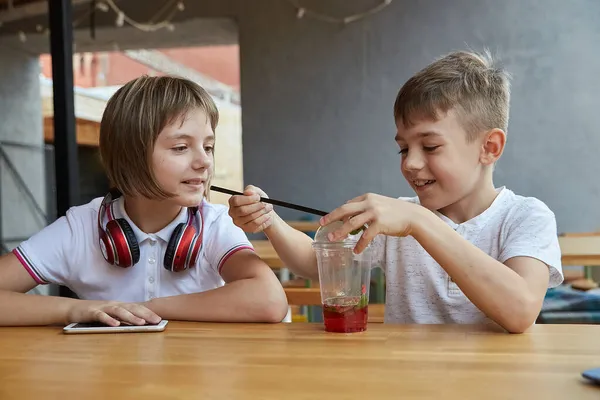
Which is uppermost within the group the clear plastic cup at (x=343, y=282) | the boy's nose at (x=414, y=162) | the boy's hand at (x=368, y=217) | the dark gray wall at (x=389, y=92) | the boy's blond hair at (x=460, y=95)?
the dark gray wall at (x=389, y=92)

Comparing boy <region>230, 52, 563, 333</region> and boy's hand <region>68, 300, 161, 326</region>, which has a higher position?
boy <region>230, 52, 563, 333</region>

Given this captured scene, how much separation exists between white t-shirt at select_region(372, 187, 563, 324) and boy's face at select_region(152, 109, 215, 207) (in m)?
0.46

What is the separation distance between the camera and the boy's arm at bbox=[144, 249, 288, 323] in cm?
134

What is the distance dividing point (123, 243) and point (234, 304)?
0.96 feet

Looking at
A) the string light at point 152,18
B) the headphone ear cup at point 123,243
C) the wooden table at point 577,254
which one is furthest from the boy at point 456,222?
the string light at point 152,18

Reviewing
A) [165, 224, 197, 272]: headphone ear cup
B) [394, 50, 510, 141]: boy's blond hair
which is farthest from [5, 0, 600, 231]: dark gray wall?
[165, 224, 197, 272]: headphone ear cup

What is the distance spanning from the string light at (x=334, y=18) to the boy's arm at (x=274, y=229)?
3706 millimetres

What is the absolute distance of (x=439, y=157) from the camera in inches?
56.3

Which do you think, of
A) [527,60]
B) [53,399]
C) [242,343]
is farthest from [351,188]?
[53,399]

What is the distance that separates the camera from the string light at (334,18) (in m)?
5.00

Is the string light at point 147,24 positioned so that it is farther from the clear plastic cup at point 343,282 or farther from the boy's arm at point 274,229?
the clear plastic cup at point 343,282

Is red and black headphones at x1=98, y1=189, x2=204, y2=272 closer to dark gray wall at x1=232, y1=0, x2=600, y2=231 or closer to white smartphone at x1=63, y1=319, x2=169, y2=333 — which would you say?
white smartphone at x1=63, y1=319, x2=169, y2=333

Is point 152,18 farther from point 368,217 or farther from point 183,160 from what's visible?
point 368,217

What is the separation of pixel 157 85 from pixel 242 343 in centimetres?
72
